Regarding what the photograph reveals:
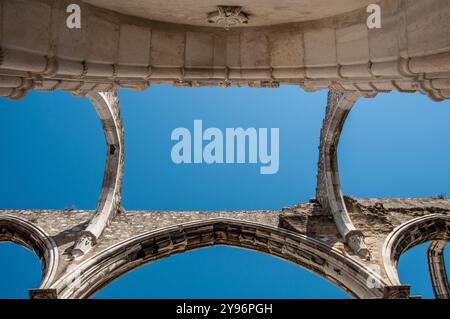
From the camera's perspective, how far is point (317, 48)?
471 centimetres

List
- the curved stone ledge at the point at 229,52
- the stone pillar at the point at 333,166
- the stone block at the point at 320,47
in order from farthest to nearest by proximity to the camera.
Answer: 1. the stone pillar at the point at 333,166
2. the stone block at the point at 320,47
3. the curved stone ledge at the point at 229,52

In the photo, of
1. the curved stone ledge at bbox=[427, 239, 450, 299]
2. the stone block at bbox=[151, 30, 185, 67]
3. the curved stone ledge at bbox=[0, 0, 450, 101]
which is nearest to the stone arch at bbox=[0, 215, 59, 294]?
the curved stone ledge at bbox=[0, 0, 450, 101]

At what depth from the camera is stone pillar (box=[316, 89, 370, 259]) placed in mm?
10898

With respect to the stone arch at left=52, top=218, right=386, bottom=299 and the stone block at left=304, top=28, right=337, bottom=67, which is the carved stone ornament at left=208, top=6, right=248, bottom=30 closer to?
the stone block at left=304, top=28, right=337, bottom=67

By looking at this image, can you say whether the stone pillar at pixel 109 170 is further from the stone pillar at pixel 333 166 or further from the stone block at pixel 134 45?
the stone block at pixel 134 45

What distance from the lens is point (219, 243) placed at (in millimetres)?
11922

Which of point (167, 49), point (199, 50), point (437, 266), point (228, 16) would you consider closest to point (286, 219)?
point (437, 266)

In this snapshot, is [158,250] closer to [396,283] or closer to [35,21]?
[396,283]

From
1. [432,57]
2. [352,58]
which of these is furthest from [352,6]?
[432,57]

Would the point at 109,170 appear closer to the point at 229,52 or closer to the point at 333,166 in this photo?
the point at 333,166

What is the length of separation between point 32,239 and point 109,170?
7.94 ft

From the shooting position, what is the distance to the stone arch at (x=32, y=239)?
33.0 ft

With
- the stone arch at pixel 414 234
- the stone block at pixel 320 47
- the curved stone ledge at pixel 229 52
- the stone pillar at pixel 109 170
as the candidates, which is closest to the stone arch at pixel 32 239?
the stone pillar at pixel 109 170

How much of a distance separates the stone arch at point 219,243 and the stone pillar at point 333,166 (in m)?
0.75
